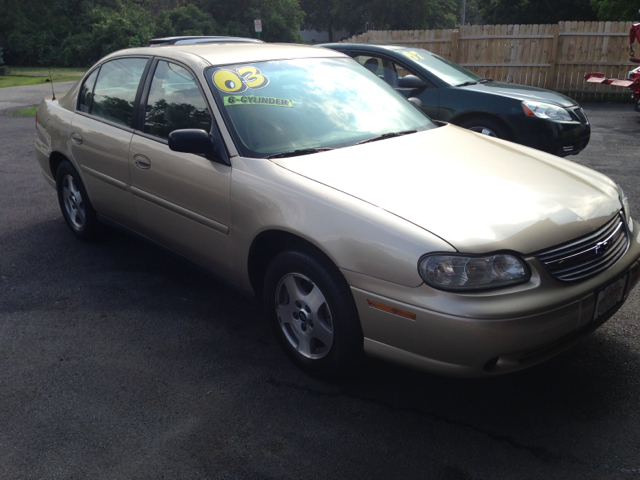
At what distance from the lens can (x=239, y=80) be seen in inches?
144

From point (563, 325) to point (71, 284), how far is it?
349cm

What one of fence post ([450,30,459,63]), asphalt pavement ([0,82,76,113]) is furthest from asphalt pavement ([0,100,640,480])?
fence post ([450,30,459,63])

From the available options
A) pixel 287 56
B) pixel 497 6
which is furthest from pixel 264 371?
pixel 497 6

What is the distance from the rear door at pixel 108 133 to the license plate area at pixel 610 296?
3.05 metres

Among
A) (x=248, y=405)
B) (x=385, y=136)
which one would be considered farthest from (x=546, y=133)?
(x=248, y=405)

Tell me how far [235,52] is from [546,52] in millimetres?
14113

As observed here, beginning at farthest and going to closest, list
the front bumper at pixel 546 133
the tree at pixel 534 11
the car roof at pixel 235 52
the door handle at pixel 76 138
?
Answer: 1. the tree at pixel 534 11
2. the front bumper at pixel 546 133
3. the door handle at pixel 76 138
4. the car roof at pixel 235 52

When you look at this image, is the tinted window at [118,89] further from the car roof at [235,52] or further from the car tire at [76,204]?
the car tire at [76,204]

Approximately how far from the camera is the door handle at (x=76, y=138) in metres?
4.70

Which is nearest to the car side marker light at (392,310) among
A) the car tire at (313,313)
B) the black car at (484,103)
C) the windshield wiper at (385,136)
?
the car tire at (313,313)

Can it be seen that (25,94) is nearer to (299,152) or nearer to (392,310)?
(299,152)

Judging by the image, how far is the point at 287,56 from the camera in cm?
403

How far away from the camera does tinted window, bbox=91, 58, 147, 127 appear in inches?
168

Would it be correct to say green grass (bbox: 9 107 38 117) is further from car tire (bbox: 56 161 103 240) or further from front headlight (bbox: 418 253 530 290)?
front headlight (bbox: 418 253 530 290)
